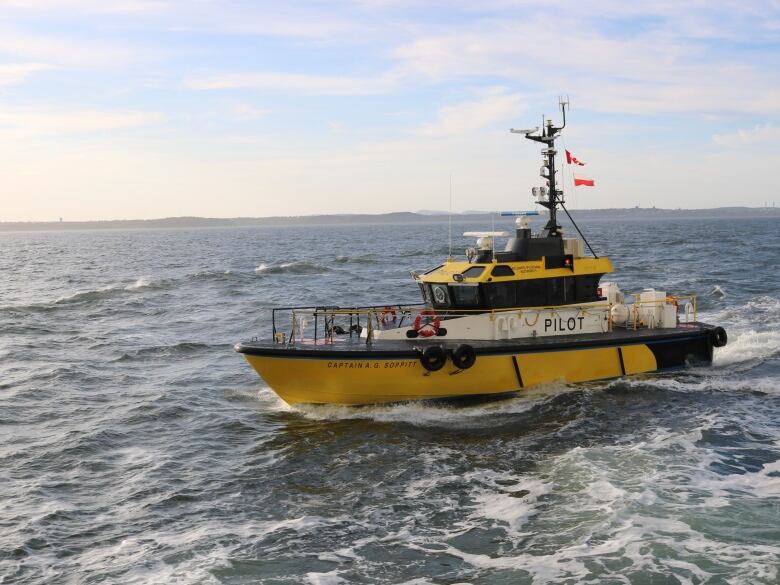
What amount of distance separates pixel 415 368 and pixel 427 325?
4.20 ft

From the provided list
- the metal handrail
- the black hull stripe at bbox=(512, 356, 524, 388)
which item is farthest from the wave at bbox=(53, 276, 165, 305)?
the black hull stripe at bbox=(512, 356, 524, 388)

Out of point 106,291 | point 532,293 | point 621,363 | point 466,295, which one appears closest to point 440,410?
point 466,295

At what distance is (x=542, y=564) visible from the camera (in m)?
10.1

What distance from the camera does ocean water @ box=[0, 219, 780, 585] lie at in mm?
10258

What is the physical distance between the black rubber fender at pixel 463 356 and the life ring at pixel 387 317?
2.29 m

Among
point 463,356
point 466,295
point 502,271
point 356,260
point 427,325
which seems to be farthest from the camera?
point 356,260

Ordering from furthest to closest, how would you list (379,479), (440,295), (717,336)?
(717,336), (440,295), (379,479)

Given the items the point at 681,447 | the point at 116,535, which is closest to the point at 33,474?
the point at 116,535

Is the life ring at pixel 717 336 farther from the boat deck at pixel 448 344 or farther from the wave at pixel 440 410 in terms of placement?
the wave at pixel 440 410

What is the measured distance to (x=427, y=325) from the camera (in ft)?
57.9

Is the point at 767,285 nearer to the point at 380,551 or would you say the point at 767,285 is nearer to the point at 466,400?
the point at 466,400

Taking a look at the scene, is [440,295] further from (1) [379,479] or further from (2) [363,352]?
(1) [379,479]

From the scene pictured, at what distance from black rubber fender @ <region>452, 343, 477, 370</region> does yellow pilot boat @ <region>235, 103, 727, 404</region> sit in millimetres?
27

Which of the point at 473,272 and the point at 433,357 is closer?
the point at 433,357
